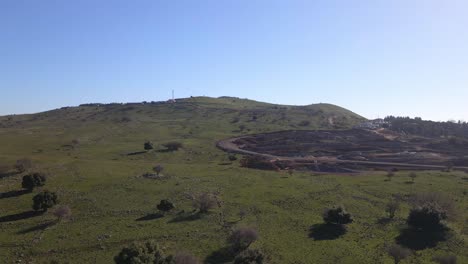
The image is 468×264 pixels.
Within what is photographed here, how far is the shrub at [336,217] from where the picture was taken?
52938 mm

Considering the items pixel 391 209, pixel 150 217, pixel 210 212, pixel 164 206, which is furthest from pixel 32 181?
pixel 391 209

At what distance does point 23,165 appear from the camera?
7700cm

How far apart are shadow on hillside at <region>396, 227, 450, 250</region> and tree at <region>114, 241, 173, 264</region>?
2773cm

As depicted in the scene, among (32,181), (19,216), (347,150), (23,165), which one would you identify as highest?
(23,165)

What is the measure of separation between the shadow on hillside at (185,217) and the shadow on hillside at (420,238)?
24671mm

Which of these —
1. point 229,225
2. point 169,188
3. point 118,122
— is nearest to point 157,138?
point 118,122

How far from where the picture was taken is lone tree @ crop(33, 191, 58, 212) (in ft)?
184

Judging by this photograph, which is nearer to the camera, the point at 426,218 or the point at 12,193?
the point at 426,218

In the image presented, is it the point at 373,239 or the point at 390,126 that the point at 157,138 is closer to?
the point at 373,239

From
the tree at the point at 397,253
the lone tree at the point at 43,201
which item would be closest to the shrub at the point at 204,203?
the lone tree at the point at 43,201

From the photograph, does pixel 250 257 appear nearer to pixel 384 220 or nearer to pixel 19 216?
pixel 384 220

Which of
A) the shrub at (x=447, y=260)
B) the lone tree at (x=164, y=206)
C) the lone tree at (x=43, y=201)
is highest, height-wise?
the lone tree at (x=43, y=201)

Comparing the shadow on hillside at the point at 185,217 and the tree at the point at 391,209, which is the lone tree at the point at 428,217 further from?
the shadow on hillside at the point at 185,217

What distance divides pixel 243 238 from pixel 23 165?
51302 millimetres
